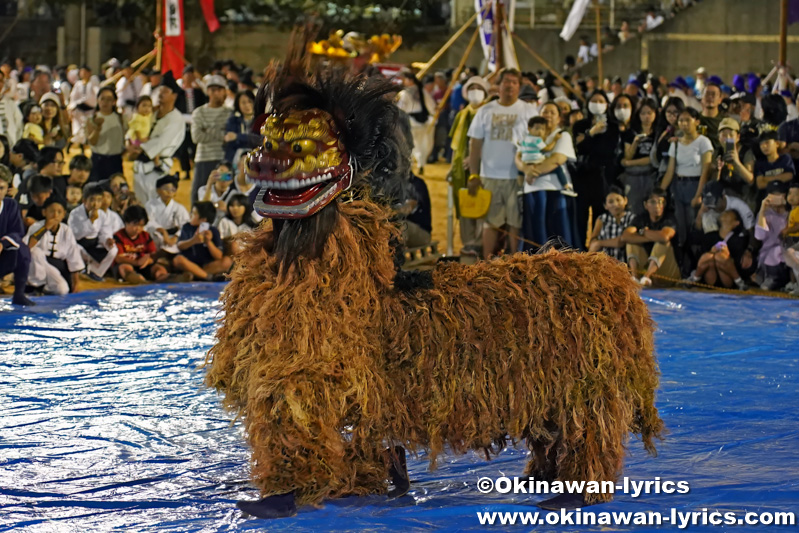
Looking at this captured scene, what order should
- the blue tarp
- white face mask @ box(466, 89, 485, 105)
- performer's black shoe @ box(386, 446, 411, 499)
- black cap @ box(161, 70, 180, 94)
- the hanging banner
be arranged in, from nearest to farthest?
the blue tarp
performer's black shoe @ box(386, 446, 411, 499)
white face mask @ box(466, 89, 485, 105)
black cap @ box(161, 70, 180, 94)
the hanging banner

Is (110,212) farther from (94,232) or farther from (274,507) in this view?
(274,507)

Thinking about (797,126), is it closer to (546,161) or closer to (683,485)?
(546,161)

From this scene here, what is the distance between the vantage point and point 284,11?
100 feet

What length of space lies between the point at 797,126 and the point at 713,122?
30.5 inches

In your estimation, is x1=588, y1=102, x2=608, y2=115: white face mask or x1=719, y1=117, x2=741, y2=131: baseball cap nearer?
x1=719, y1=117, x2=741, y2=131: baseball cap

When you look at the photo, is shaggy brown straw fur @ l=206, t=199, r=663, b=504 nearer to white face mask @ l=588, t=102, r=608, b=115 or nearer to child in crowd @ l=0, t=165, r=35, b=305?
child in crowd @ l=0, t=165, r=35, b=305

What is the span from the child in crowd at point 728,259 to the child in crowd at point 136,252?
4742 millimetres

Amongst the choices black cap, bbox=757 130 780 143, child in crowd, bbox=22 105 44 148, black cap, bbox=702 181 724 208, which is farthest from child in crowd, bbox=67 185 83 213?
black cap, bbox=757 130 780 143

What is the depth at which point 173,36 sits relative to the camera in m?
18.6

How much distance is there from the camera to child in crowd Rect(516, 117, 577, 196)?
1016 cm

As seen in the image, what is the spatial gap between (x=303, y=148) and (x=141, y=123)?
9630 mm

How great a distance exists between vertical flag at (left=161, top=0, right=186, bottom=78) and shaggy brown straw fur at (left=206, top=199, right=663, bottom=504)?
14.8m

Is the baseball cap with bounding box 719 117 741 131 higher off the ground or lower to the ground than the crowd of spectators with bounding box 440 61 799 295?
higher

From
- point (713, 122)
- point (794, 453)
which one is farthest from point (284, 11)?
point (794, 453)
